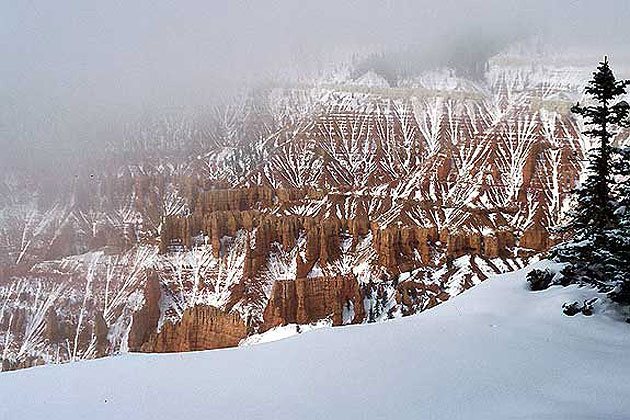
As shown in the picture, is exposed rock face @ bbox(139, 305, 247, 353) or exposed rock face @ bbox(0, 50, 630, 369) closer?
exposed rock face @ bbox(139, 305, 247, 353)

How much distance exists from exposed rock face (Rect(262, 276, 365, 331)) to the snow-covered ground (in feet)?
177

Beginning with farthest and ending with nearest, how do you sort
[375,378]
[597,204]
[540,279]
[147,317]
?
[147,317]
[597,204]
[540,279]
[375,378]

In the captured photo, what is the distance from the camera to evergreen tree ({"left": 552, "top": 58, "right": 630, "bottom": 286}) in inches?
404

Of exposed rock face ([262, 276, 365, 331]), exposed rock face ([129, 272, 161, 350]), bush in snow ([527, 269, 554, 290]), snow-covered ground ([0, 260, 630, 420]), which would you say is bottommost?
exposed rock face ([129, 272, 161, 350])

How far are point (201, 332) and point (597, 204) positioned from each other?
5691 cm

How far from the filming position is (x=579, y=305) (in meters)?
9.37

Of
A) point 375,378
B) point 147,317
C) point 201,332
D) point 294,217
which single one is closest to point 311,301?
point 201,332

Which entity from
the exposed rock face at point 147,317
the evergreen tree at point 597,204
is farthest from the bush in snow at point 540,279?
the exposed rock face at point 147,317

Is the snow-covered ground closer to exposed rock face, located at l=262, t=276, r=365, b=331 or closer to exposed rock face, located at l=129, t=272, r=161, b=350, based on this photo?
exposed rock face, located at l=262, t=276, r=365, b=331

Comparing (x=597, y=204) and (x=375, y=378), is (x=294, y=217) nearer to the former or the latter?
(x=597, y=204)

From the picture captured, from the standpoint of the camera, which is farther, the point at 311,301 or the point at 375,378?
the point at 311,301

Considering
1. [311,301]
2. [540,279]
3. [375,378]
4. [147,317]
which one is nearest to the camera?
[375,378]

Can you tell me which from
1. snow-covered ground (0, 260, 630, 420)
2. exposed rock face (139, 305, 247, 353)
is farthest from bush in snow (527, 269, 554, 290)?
exposed rock face (139, 305, 247, 353)

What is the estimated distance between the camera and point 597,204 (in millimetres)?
11742
